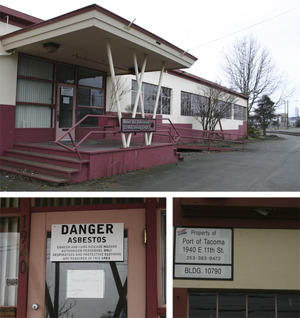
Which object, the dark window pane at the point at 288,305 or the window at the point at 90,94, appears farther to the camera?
the window at the point at 90,94

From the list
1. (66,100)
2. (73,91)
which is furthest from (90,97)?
(66,100)

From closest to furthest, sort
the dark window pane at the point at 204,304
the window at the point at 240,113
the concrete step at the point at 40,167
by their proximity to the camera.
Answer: the dark window pane at the point at 204,304 → the concrete step at the point at 40,167 → the window at the point at 240,113

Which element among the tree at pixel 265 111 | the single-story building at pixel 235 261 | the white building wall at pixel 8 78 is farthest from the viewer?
the tree at pixel 265 111

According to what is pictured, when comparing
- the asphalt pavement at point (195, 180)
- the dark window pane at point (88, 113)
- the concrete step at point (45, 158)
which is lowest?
the asphalt pavement at point (195, 180)

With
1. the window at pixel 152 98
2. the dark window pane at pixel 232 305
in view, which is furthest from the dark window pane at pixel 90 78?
the dark window pane at pixel 232 305

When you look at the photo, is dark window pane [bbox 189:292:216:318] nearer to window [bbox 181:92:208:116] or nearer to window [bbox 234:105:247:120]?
window [bbox 181:92:208:116]

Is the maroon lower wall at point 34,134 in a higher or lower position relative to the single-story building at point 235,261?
higher

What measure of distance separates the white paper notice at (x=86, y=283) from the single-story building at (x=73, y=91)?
2506mm

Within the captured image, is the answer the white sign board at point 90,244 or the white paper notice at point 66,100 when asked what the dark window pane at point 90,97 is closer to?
the white paper notice at point 66,100

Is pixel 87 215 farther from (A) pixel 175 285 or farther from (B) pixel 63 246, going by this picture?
(A) pixel 175 285

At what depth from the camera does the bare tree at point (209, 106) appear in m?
19.3

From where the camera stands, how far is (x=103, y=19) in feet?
24.2

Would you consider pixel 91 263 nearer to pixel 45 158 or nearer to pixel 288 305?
pixel 288 305

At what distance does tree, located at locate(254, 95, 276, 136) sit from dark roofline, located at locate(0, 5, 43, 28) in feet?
91.9
